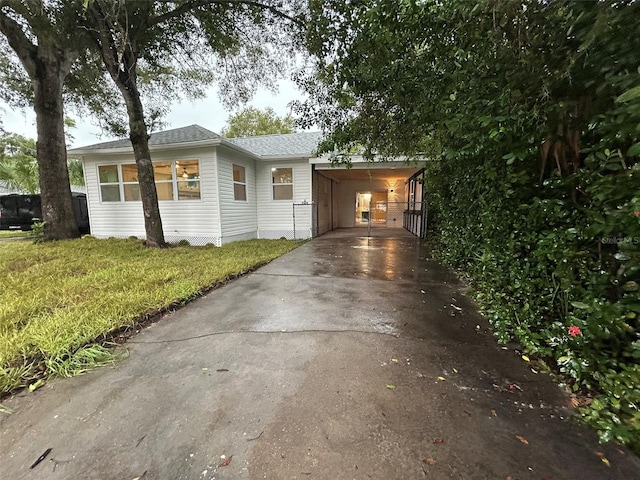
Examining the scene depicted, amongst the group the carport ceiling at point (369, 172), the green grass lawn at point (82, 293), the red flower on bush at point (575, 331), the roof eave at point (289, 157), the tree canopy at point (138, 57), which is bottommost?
the green grass lawn at point (82, 293)

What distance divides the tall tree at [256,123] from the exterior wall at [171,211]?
18.1 m

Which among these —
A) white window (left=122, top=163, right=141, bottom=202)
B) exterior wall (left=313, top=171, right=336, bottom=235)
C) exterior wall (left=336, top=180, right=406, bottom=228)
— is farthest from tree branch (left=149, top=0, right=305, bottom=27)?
exterior wall (left=336, top=180, right=406, bottom=228)

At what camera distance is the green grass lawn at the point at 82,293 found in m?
2.26

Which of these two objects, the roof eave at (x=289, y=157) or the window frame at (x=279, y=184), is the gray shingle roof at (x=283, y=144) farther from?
the window frame at (x=279, y=184)

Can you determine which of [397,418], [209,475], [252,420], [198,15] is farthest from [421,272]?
[198,15]

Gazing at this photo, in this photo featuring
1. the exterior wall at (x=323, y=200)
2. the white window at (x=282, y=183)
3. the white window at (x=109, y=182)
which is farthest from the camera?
the exterior wall at (x=323, y=200)

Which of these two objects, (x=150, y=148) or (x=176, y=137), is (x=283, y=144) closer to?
(x=176, y=137)

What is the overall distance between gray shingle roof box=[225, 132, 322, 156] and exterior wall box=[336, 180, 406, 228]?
4343 mm

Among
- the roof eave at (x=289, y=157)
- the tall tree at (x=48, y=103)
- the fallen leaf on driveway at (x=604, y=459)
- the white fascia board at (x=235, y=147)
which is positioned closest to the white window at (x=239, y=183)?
the white fascia board at (x=235, y=147)

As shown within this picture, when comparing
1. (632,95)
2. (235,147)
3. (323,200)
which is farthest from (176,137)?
(632,95)

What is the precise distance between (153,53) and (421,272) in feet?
29.1

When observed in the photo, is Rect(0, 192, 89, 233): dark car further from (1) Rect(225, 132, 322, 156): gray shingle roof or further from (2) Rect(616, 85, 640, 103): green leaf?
(2) Rect(616, 85, 640, 103): green leaf

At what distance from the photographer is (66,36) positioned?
5.26 m

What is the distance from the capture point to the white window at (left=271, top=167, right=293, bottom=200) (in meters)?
10.0
